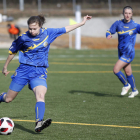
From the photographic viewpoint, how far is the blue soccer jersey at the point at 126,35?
8.66 m

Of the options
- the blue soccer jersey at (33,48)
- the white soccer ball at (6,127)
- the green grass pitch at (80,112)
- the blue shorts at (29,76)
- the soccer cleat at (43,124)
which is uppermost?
the blue soccer jersey at (33,48)

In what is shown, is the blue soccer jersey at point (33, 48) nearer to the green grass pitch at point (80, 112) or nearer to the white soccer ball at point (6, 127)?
the white soccer ball at point (6, 127)

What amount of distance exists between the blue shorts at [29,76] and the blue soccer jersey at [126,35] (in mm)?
3358

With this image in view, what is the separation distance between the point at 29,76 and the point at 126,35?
3751 mm

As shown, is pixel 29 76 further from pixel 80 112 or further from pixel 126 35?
pixel 126 35

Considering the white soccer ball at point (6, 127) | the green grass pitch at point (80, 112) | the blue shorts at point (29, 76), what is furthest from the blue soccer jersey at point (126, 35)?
the white soccer ball at point (6, 127)

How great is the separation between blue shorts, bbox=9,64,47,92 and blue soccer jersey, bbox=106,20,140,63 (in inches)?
132

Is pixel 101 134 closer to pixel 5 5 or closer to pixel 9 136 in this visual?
pixel 9 136

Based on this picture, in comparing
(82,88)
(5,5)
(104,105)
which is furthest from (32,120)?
(5,5)

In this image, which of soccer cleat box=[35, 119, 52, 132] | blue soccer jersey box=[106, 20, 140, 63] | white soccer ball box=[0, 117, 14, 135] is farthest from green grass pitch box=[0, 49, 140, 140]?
blue soccer jersey box=[106, 20, 140, 63]

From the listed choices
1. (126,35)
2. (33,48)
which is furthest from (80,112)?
(126,35)

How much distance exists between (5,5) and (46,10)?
7901 mm

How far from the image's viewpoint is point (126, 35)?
8.69 metres

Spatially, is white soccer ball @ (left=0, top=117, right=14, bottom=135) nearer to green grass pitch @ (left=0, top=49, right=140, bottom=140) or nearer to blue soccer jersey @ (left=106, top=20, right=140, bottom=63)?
green grass pitch @ (left=0, top=49, right=140, bottom=140)
